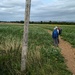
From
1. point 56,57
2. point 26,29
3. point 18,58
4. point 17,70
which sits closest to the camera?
point 26,29

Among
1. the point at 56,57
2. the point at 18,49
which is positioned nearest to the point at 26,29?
the point at 18,49

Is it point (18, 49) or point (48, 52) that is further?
point (48, 52)

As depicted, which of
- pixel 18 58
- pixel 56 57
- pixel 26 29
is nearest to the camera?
pixel 26 29

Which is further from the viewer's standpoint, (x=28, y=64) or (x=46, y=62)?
(x=46, y=62)

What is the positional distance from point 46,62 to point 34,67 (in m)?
1.16

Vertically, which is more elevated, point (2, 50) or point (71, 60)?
point (2, 50)

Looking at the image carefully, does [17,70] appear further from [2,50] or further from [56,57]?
[56,57]

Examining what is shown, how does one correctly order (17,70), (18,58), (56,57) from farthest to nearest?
1. (56,57)
2. (18,58)
3. (17,70)

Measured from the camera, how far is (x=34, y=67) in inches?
398

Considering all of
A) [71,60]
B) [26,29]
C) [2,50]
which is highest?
[26,29]

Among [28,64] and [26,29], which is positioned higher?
[26,29]

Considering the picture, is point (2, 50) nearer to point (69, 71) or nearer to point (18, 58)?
point (18, 58)

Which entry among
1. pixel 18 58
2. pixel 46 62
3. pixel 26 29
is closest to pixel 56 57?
pixel 46 62

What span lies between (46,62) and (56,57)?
226 centimetres
